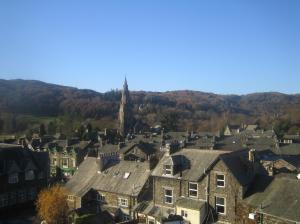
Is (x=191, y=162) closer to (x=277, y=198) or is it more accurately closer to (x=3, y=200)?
(x=277, y=198)

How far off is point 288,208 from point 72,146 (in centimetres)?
5247

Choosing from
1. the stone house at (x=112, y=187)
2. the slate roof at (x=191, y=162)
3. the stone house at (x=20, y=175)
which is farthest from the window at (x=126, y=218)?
the stone house at (x=20, y=175)

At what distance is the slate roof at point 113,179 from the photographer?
123ft

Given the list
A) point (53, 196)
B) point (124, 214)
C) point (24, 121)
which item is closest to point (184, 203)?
point (124, 214)

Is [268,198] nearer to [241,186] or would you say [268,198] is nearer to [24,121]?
[241,186]

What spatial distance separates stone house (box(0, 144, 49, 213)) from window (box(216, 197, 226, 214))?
2335 centimetres

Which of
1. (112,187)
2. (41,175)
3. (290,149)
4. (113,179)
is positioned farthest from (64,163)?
(290,149)

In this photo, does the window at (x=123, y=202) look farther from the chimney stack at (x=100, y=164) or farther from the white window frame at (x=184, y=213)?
the white window frame at (x=184, y=213)

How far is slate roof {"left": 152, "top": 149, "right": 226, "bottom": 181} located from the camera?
1260 inches

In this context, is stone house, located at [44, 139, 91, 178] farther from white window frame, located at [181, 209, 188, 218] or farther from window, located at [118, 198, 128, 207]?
white window frame, located at [181, 209, 188, 218]

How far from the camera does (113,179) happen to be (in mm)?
39656

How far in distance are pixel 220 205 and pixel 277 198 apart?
15.7 ft

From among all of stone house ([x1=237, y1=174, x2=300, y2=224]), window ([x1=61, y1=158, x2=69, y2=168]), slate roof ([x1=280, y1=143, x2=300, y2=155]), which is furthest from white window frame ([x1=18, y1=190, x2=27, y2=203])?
slate roof ([x1=280, y1=143, x2=300, y2=155])

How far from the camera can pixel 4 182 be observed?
1629 inches
